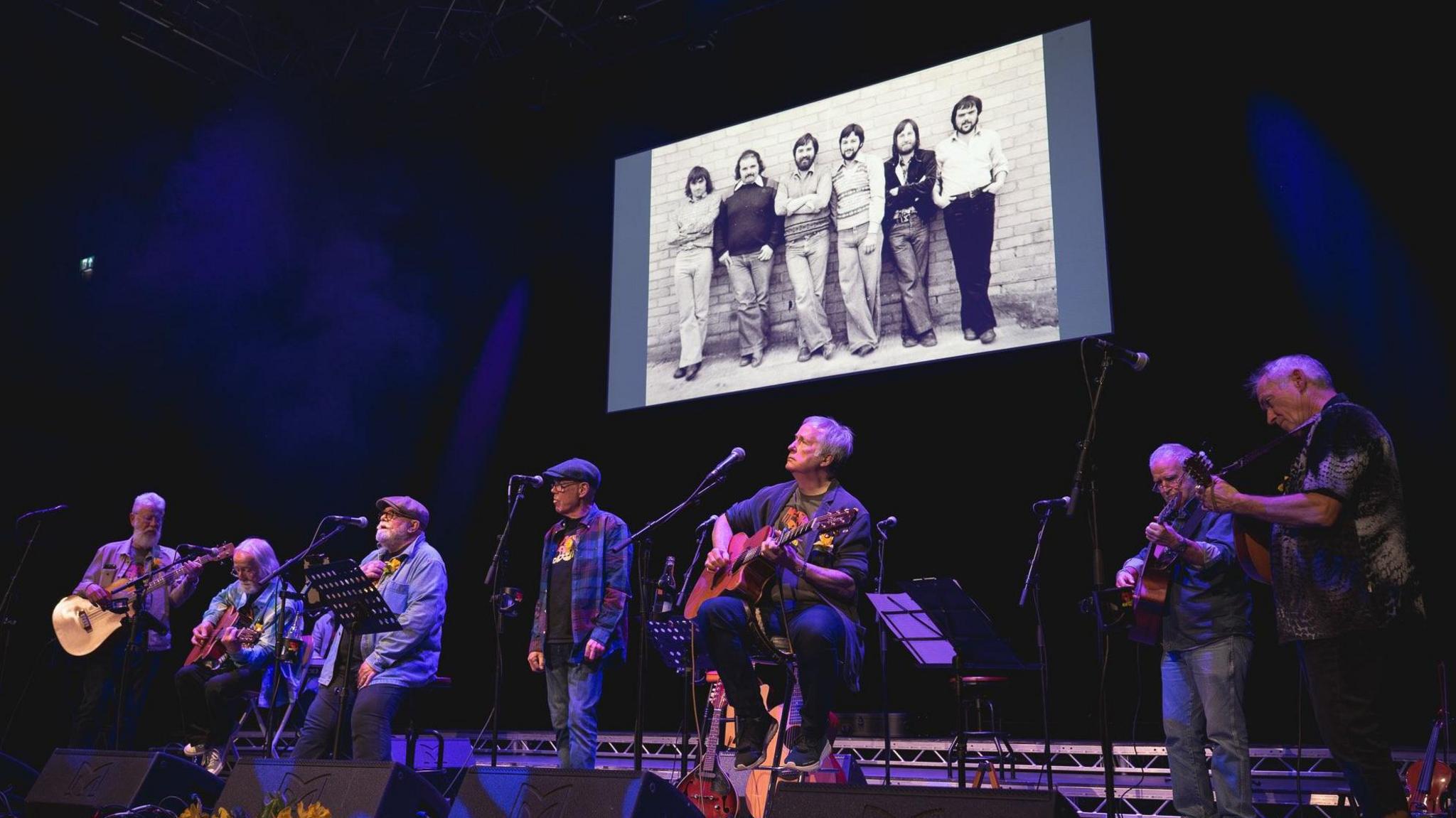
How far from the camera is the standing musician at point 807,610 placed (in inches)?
177

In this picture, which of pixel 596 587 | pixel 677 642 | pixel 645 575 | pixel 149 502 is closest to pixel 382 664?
pixel 596 587

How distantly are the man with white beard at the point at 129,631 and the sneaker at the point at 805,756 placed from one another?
500cm

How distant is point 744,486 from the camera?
30.5 ft

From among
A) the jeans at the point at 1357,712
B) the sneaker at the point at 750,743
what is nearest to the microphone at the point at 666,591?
the sneaker at the point at 750,743

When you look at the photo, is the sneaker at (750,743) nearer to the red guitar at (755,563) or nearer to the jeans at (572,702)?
the red guitar at (755,563)

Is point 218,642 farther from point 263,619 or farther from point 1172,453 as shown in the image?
point 1172,453

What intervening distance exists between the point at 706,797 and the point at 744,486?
166 inches

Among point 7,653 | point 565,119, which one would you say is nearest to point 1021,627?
point 565,119

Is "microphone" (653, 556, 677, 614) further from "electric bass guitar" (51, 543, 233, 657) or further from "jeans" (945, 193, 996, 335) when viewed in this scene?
"electric bass guitar" (51, 543, 233, 657)

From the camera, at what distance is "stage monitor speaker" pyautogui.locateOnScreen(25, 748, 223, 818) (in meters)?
4.61

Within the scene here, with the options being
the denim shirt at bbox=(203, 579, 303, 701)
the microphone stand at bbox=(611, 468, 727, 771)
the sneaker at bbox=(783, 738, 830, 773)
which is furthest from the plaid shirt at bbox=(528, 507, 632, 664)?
the denim shirt at bbox=(203, 579, 303, 701)

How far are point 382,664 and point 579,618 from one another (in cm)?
104

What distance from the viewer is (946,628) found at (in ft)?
18.6

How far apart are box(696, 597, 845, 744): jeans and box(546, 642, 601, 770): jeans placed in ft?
4.72
